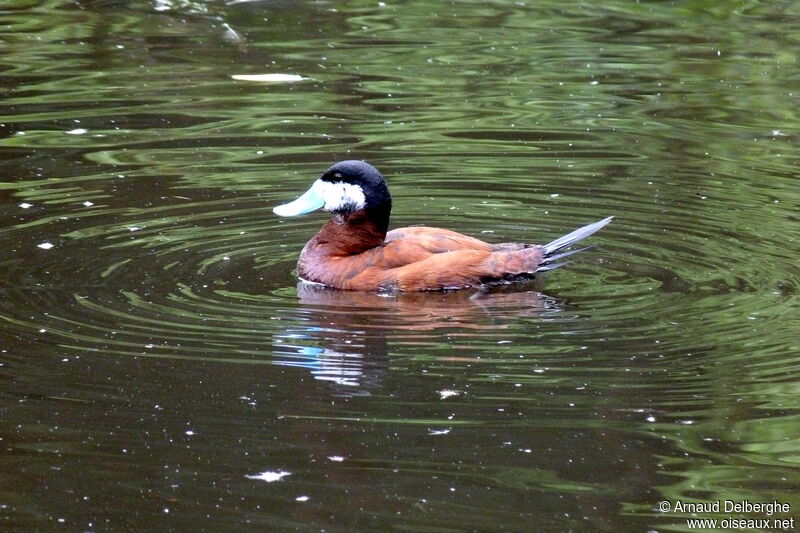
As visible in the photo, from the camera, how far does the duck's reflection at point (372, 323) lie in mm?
6301

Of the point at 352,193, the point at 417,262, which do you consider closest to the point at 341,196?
the point at 352,193

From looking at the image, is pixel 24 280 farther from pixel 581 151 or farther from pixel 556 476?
pixel 581 151

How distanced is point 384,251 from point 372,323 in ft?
2.81

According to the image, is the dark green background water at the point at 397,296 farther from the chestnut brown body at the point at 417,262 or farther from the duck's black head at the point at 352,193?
the duck's black head at the point at 352,193

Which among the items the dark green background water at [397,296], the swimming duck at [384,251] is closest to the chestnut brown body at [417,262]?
the swimming duck at [384,251]

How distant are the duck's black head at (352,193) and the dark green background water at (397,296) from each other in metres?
0.52

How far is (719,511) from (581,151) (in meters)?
6.24

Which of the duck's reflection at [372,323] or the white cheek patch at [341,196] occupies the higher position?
the white cheek patch at [341,196]

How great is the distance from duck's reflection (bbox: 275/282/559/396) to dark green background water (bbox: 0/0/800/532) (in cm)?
3

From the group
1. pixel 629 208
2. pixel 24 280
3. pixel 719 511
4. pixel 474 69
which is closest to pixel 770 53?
pixel 474 69

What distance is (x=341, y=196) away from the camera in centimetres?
814

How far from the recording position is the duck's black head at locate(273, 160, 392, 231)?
7.98m

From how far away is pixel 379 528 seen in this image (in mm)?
4824

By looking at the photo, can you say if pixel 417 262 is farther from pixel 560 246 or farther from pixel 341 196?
pixel 560 246
